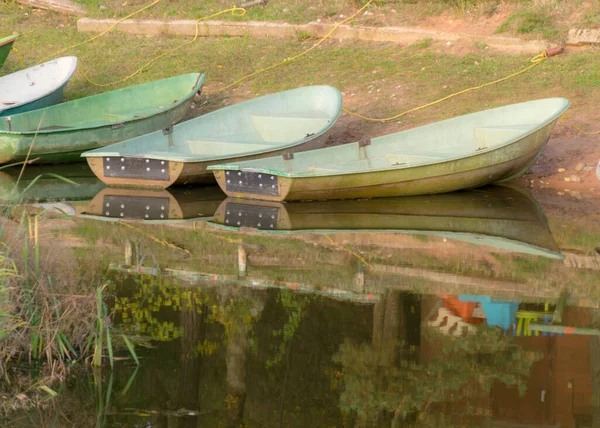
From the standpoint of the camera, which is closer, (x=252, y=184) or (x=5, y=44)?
(x=252, y=184)

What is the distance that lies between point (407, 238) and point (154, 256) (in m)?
2.35

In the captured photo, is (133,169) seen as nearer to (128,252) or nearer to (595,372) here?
(128,252)

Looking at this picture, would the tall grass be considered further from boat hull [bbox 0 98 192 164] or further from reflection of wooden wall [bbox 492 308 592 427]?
boat hull [bbox 0 98 192 164]

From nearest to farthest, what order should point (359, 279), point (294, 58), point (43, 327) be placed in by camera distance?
point (43, 327) → point (359, 279) → point (294, 58)

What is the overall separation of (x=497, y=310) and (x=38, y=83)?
9.66 metres

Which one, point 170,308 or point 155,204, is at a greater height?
point 155,204

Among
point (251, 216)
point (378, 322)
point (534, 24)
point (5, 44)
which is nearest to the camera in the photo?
point (378, 322)

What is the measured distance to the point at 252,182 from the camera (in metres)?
11.0

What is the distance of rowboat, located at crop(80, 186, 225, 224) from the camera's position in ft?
35.2

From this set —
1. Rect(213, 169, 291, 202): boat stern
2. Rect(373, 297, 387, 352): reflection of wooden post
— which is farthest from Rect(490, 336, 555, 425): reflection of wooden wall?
Rect(213, 169, 291, 202): boat stern

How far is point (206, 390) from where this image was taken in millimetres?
6219

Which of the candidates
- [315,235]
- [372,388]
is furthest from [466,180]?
[372,388]

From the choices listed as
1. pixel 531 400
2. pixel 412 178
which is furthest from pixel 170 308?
pixel 412 178

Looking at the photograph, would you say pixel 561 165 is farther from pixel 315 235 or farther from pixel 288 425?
pixel 288 425
